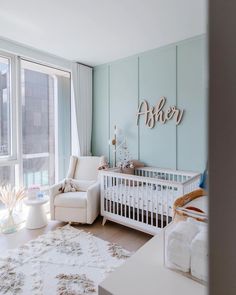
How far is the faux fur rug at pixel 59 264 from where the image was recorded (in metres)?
1.68

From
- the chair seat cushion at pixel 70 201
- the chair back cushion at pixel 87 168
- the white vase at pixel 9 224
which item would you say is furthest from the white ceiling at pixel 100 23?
the white vase at pixel 9 224

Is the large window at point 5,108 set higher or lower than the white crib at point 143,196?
higher

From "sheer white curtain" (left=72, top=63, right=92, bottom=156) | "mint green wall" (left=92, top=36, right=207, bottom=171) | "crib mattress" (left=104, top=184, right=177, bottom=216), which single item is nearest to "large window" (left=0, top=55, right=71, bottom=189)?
"sheer white curtain" (left=72, top=63, right=92, bottom=156)

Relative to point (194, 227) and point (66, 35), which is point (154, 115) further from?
point (194, 227)

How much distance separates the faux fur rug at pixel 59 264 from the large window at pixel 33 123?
3.96 ft

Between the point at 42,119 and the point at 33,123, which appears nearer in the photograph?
the point at 33,123

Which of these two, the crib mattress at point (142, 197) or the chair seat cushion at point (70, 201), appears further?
the chair seat cushion at point (70, 201)

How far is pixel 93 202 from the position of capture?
9.29ft

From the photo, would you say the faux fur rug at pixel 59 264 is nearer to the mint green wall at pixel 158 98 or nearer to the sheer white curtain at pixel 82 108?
the mint green wall at pixel 158 98

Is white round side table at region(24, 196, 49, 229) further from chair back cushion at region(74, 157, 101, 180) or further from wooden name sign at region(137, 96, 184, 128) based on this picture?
wooden name sign at region(137, 96, 184, 128)

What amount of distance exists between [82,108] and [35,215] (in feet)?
6.31

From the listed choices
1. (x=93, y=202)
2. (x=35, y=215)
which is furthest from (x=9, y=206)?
(x=93, y=202)

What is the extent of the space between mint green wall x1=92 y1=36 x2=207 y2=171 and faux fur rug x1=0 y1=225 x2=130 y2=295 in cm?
145

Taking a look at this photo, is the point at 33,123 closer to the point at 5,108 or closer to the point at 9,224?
the point at 5,108
